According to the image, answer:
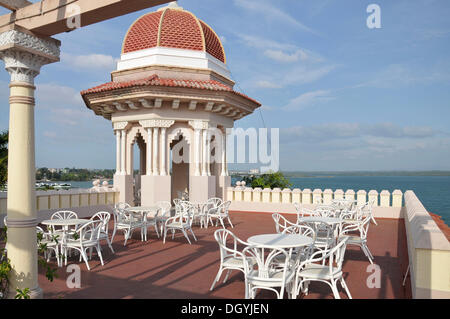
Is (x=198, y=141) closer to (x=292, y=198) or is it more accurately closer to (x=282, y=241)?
(x=292, y=198)

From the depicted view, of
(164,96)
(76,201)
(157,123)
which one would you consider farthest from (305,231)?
(76,201)

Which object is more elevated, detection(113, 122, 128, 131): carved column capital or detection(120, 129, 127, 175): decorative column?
detection(113, 122, 128, 131): carved column capital

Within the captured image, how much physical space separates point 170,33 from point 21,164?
10700mm

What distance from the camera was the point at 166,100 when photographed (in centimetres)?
1262

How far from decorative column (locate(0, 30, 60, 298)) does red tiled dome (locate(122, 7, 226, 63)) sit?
375 inches

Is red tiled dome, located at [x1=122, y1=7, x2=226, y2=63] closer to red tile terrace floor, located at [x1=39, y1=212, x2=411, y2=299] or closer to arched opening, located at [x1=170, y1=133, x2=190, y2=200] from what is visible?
arched opening, located at [x1=170, y1=133, x2=190, y2=200]

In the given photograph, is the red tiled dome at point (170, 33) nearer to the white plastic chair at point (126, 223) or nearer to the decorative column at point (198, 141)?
the decorative column at point (198, 141)

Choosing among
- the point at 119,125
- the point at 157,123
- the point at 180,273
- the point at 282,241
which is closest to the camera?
the point at 282,241

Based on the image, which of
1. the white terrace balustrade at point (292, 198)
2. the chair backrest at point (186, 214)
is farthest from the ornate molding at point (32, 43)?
the white terrace balustrade at point (292, 198)

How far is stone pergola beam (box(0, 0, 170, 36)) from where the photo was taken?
4.01m

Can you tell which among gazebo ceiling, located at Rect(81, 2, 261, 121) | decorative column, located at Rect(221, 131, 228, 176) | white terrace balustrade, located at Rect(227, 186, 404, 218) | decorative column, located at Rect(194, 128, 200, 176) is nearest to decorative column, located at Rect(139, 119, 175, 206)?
gazebo ceiling, located at Rect(81, 2, 261, 121)

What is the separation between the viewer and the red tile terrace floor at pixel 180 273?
5016 millimetres

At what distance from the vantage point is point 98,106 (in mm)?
13930
